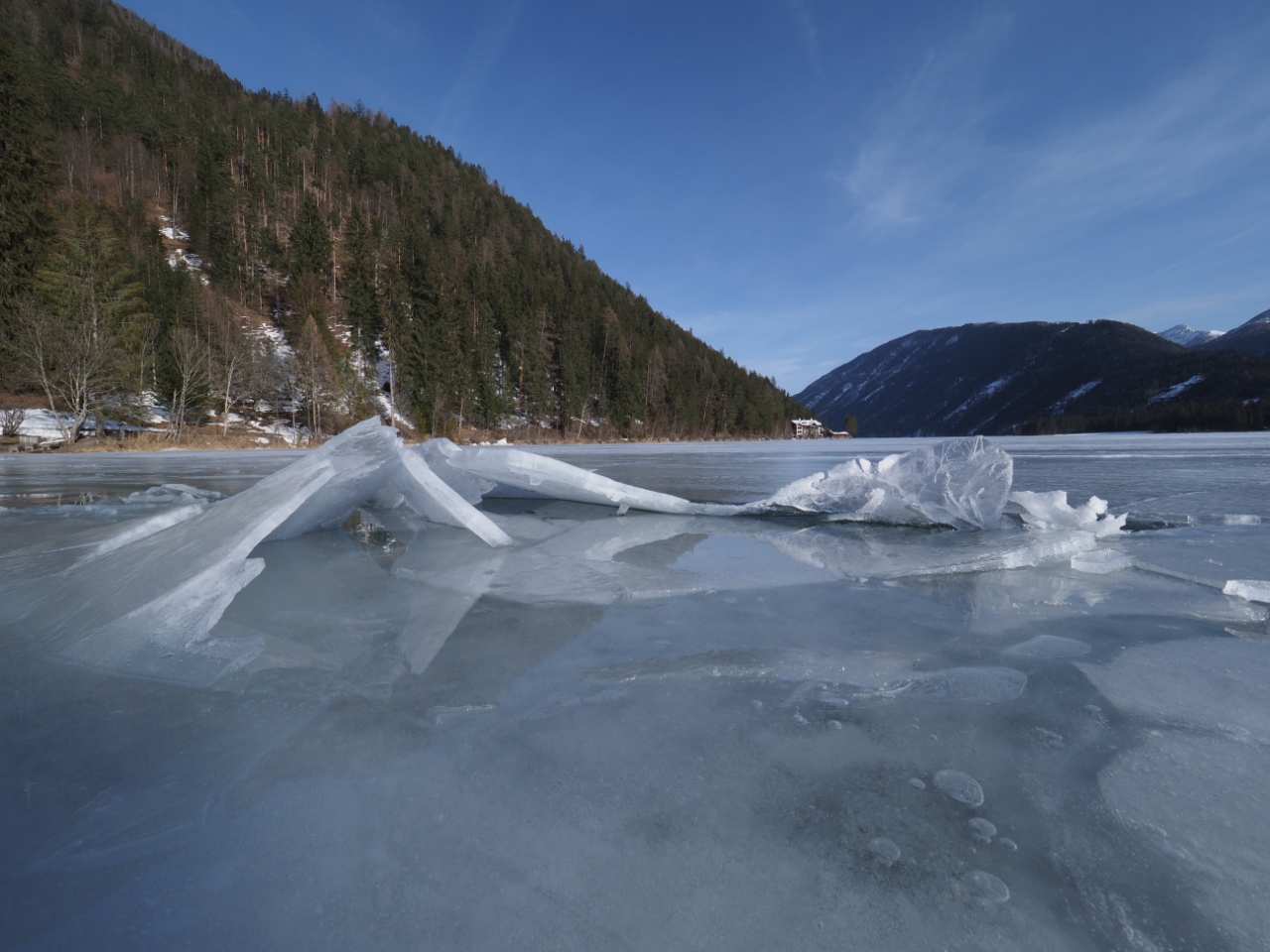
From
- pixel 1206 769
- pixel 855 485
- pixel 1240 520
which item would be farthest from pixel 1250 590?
pixel 1240 520

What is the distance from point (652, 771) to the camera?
85 centimetres

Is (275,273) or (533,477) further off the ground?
(275,273)

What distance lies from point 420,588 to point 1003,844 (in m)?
1.78

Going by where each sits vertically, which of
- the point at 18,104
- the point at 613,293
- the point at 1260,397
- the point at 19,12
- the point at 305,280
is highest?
the point at 19,12

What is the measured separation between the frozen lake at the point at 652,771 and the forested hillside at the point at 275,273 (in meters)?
21.0

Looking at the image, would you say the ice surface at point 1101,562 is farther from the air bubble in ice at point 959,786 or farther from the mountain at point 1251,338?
the mountain at point 1251,338

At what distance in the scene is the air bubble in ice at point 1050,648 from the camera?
1299 mm

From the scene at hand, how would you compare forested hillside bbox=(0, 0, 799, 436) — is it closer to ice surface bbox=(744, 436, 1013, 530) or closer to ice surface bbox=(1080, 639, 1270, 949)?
ice surface bbox=(744, 436, 1013, 530)

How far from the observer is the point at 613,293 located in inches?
2110

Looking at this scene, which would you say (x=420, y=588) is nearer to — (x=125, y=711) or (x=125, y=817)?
(x=125, y=711)

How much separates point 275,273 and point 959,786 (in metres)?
40.2

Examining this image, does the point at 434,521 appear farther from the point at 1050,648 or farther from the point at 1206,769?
the point at 1206,769

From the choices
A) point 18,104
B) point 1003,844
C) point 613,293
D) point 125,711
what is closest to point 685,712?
point 1003,844

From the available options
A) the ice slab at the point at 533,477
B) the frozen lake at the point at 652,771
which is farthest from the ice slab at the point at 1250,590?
the ice slab at the point at 533,477
